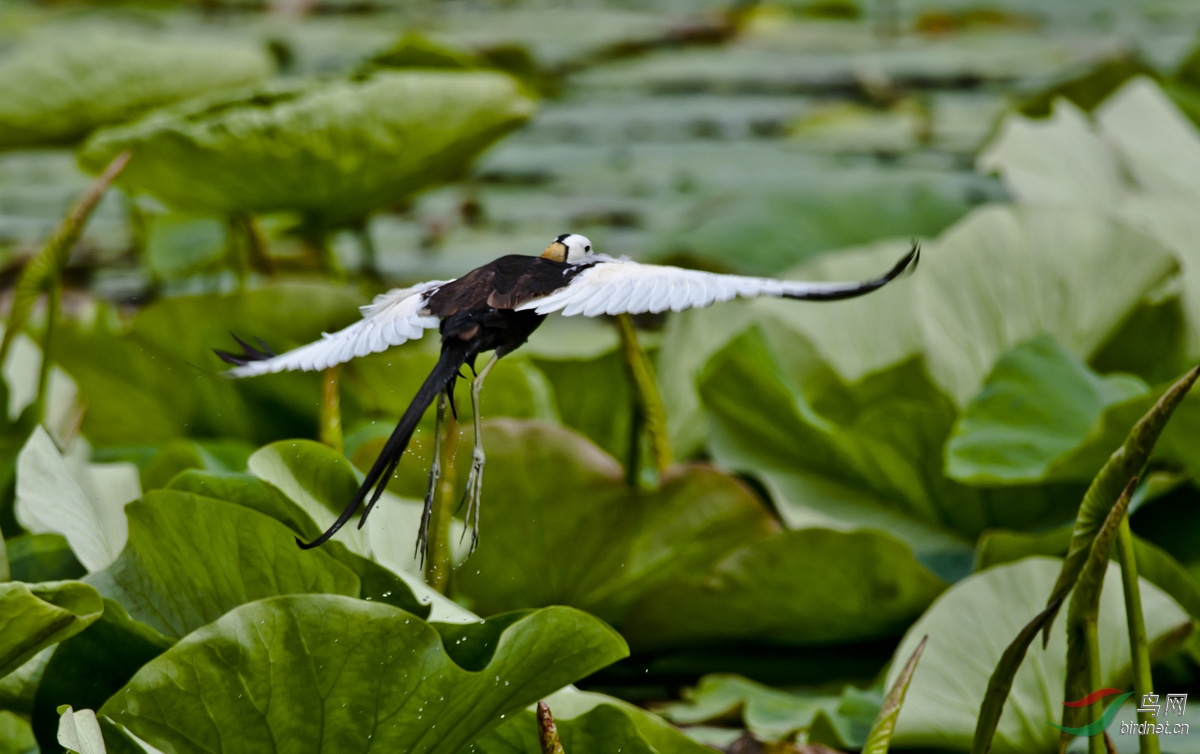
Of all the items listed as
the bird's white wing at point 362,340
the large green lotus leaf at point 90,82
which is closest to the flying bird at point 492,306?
the bird's white wing at point 362,340

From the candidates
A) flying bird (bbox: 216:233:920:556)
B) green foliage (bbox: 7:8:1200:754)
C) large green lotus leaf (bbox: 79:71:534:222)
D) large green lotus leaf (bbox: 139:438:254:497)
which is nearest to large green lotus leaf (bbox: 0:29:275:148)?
green foliage (bbox: 7:8:1200:754)

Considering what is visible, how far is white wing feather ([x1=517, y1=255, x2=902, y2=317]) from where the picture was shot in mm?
293

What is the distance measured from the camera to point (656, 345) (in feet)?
3.62

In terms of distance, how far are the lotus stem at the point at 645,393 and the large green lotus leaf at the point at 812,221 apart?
48cm

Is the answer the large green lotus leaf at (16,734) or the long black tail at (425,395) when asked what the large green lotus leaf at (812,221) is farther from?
the long black tail at (425,395)

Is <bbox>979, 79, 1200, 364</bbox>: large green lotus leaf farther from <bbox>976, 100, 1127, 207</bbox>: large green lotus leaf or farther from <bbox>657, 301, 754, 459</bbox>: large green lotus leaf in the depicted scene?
<bbox>657, 301, 754, 459</bbox>: large green lotus leaf

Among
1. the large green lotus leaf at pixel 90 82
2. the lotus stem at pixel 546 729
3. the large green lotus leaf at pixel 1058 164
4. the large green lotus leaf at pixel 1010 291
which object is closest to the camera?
the lotus stem at pixel 546 729

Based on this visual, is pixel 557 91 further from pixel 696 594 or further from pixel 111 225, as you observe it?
pixel 696 594

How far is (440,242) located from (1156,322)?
3.48 feet

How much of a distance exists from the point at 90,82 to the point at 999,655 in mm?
1125

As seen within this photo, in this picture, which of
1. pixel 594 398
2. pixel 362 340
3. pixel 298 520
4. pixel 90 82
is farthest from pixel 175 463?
pixel 90 82

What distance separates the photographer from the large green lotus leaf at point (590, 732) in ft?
1.67

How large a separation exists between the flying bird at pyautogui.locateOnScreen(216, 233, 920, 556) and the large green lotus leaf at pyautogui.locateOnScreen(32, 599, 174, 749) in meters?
0.22

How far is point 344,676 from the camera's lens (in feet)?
1.57
